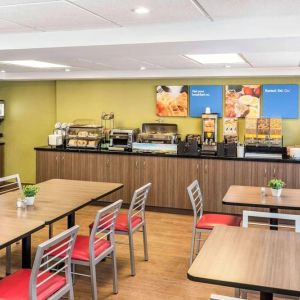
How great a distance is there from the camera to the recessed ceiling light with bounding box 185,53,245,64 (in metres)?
5.04

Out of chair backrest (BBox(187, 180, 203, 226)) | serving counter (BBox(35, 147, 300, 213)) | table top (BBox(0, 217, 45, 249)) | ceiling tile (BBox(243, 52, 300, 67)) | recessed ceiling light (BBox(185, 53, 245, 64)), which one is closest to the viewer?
table top (BBox(0, 217, 45, 249))

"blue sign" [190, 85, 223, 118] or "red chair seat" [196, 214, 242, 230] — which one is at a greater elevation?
"blue sign" [190, 85, 223, 118]

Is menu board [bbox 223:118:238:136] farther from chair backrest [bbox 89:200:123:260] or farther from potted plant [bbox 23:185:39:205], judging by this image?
potted plant [bbox 23:185:39:205]

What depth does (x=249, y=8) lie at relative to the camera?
3.02 meters

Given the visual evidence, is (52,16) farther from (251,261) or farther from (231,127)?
(231,127)

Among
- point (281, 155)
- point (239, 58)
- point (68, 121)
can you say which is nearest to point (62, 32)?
point (239, 58)

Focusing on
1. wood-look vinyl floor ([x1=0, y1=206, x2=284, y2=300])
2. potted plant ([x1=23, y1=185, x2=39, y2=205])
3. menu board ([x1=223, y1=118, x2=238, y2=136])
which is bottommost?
wood-look vinyl floor ([x1=0, y1=206, x2=284, y2=300])

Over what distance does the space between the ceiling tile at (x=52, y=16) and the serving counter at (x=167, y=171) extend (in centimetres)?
336

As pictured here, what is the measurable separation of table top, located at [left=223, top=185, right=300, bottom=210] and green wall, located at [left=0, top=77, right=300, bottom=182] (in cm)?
248

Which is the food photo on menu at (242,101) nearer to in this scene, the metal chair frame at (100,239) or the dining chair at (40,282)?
the metal chair frame at (100,239)

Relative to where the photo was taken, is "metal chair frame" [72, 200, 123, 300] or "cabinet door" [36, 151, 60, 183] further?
"cabinet door" [36, 151, 60, 183]

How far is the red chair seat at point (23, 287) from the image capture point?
104 inches

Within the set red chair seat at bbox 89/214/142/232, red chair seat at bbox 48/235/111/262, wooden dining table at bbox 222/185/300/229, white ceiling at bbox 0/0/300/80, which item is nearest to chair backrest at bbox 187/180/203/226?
wooden dining table at bbox 222/185/300/229

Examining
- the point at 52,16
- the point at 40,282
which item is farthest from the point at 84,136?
the point at 40,282
